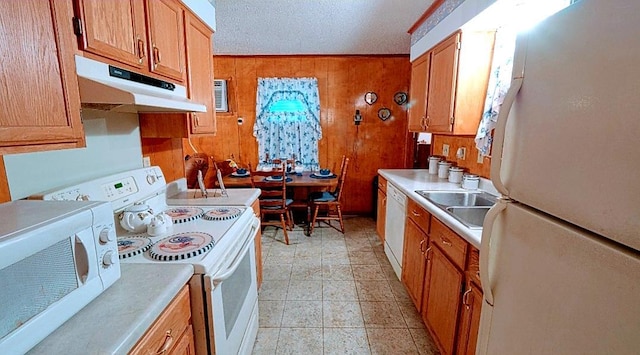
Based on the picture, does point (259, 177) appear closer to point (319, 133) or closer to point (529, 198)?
point (319, 133)

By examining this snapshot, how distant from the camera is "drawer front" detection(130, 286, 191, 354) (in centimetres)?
83

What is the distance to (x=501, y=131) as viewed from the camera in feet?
2.94

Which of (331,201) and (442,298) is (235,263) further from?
(331,201)

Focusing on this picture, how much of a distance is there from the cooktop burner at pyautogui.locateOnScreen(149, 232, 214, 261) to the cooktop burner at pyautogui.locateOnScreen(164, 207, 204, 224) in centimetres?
22

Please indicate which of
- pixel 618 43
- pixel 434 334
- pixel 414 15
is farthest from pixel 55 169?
pixel 414 15

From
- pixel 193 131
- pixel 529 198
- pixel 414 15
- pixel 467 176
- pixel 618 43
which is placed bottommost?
pixel 467 176

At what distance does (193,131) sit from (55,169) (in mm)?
775

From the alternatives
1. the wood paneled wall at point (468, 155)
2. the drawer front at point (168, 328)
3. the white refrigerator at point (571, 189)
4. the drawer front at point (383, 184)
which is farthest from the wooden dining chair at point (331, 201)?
the white refrigerator at point (571, 189)

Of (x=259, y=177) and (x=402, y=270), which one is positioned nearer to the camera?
(x=402, y=270)

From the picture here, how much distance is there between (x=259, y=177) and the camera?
12.5ft

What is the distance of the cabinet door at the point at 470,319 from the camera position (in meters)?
1.31

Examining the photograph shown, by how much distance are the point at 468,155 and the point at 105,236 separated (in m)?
2.58

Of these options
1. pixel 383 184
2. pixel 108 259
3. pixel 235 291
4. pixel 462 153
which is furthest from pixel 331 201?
pixel 108 259

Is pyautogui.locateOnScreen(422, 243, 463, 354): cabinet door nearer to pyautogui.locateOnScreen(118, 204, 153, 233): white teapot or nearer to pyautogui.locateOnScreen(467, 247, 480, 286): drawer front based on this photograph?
pyautogui.locateOnScreen(467, 247, 480, 286): drawer front
